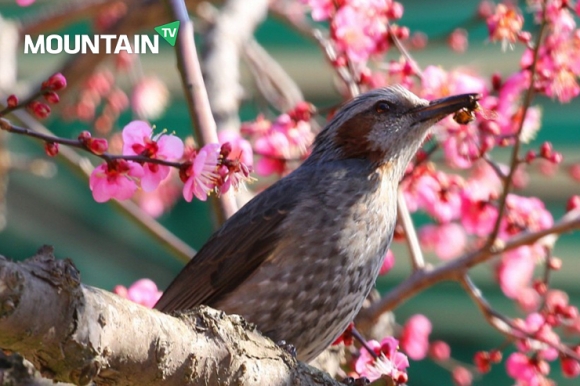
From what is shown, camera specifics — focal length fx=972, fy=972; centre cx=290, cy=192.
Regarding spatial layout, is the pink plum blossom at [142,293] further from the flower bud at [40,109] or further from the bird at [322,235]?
the flower bud at [40,109]

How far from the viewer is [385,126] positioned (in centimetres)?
312

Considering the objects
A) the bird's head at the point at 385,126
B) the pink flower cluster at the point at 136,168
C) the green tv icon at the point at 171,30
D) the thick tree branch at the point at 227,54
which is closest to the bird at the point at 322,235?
the bird's head at the point at 385,126

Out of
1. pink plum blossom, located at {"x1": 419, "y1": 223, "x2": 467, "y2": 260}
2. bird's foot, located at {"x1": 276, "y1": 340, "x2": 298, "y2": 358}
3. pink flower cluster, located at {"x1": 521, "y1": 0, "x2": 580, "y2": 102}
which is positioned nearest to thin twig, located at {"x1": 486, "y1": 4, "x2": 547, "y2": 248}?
pink flower cluster, located at {"x1": 521, "y1": 0, "x2": 580, "y2": 102}

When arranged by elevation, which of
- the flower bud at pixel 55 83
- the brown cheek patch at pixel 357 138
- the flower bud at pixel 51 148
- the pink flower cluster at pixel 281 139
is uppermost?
the flower bud at pixel 55 83

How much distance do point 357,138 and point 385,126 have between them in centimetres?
11

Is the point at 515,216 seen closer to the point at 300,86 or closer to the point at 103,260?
the point at 300,86

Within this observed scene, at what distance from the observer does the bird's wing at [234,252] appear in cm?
293

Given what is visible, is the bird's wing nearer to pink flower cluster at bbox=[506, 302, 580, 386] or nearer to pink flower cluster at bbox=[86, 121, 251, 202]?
pink flower cluster at bbox=[86, 121, 251, 202]

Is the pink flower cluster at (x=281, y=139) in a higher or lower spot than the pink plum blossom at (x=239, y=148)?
lower

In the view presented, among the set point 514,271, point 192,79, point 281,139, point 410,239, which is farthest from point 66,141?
point 514,271

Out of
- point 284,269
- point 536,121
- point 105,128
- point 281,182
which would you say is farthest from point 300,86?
point 284,269

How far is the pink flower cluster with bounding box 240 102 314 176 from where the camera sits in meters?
3.48

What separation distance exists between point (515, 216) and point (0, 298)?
7.22ft

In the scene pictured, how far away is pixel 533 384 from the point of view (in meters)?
3.21
